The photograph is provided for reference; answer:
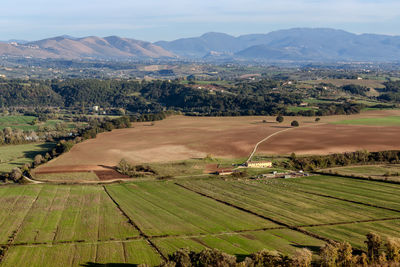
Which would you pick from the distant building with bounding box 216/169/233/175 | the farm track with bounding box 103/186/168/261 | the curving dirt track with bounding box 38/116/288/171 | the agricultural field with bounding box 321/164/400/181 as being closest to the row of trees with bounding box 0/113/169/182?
the curving dirt track with bounding box 38/116/288/171

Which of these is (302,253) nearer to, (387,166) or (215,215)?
(215,215)

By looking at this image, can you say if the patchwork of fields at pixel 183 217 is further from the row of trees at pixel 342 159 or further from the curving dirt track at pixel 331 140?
the curving dirt track at pixel 331 140

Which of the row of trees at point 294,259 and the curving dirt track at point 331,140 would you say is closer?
the row of trees at point 294,259

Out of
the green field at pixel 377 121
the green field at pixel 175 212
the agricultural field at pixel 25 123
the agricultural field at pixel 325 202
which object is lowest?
the agricultural field at pixel 25 123

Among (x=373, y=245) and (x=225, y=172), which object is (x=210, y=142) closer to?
(x=225, y=172)

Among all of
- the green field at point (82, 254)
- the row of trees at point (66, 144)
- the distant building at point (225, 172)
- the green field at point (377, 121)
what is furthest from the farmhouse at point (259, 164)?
the green field at point (377, 121)

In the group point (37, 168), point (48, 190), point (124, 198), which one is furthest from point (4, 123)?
point (124, 198)

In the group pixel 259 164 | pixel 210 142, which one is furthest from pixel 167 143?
pixel 259 164
